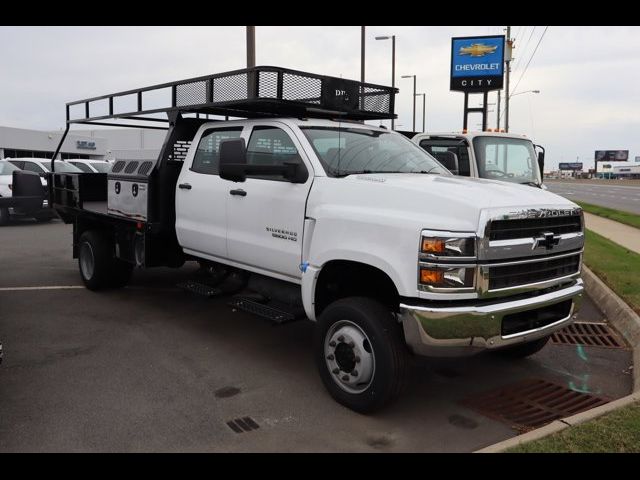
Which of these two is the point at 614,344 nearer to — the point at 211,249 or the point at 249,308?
the point at 249,308

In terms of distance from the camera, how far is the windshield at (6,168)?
1634 centimetres

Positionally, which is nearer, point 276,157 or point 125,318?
point 276,157

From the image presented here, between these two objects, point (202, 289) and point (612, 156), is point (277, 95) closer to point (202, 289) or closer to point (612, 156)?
point (202, 289)

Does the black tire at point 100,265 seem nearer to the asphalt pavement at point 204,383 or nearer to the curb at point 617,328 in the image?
the asphalt pavement at point 204,383

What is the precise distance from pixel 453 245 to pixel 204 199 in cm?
286

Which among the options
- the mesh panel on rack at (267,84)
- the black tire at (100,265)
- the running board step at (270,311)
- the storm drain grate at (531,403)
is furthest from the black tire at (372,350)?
the black tire at (100,265)

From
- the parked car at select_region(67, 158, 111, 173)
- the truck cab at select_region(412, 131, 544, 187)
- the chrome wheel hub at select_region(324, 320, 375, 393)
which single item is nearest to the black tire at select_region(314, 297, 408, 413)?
the chrome wheel hub at select_region(324, 320, 375, 393)

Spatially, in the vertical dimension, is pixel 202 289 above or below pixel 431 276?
below

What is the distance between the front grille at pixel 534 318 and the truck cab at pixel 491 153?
413 centimetres

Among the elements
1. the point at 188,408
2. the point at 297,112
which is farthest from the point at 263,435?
the point at 297,112

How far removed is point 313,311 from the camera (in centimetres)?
458

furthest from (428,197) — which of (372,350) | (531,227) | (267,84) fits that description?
(267,84)

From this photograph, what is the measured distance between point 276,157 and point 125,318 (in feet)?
9.10

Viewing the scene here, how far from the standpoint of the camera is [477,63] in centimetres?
2027
